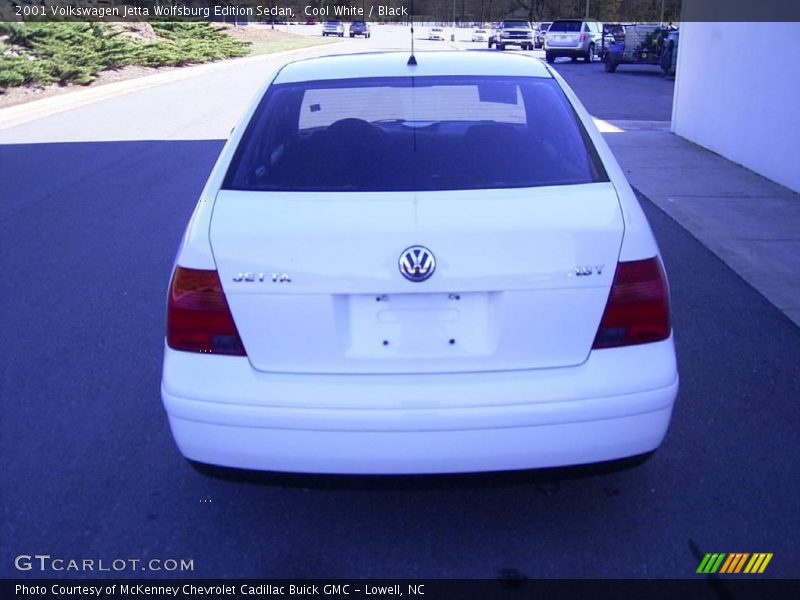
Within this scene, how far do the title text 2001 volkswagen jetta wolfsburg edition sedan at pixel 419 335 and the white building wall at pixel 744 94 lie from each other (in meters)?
6.87

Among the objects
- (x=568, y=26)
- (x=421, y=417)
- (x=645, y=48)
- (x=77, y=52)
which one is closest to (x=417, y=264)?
(x=421, y=417)

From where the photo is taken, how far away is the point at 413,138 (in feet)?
11.3

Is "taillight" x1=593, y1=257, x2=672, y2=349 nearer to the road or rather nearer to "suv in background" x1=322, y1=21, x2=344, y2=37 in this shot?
the road

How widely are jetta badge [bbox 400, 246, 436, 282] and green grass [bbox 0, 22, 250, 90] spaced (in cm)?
1930

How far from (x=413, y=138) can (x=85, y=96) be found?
62.1 ft

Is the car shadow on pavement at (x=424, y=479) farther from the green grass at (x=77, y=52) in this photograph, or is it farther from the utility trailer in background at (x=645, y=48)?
the utility trailer in background at (x=645, y=48)

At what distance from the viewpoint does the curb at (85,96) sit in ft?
55.2

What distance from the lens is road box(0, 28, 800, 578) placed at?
3.09 meters

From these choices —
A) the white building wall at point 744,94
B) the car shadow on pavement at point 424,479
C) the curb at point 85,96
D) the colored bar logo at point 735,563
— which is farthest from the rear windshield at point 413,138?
the curb at point 85,96

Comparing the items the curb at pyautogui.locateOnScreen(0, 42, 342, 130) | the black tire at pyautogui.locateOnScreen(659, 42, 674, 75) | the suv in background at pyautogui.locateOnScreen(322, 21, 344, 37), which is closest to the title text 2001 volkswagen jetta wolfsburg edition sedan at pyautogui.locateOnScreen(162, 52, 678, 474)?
the curb at pyautogui.locateOnScreen(0, 42, 342, 130)

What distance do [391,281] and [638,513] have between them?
1.45 meters

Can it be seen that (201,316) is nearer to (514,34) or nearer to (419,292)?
(419,292)
